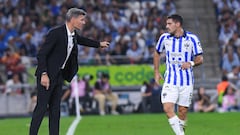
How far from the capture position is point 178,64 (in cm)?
1354

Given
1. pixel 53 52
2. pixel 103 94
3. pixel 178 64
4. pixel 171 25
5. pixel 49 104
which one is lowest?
pixel 103 94

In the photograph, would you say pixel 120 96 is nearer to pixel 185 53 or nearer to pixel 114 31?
pixel 114 31

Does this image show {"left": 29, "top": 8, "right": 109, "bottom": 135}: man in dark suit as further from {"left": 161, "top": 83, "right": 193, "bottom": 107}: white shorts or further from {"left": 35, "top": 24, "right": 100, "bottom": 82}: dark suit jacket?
{"left": 161, "top": 83, "right": 193, "bottom": 107}: white shorts

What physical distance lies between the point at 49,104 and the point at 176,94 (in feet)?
7.95

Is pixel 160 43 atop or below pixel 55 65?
atop

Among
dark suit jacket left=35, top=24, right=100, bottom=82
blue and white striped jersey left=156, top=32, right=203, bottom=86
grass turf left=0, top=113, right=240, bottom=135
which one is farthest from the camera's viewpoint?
grass turf left=0, top=113, right=240, bottom=135

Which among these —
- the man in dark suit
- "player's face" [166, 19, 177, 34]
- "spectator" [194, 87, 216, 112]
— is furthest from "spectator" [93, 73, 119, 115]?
the man in dark suit

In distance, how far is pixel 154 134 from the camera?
628 inches

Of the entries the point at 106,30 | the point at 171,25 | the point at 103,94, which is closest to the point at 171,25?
the point at 171,25

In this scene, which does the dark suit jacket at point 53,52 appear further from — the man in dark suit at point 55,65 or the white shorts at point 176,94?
the white shorts at point 176,94

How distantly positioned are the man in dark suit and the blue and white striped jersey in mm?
1953

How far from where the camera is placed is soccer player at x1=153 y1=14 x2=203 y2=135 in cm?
1340

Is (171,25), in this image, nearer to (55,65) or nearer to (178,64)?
(178,64)

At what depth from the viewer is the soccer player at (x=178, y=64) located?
1340 cm
